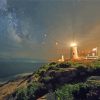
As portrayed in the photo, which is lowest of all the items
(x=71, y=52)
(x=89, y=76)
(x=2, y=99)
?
(x=2, y=99)

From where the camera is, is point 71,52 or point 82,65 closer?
point 82,65

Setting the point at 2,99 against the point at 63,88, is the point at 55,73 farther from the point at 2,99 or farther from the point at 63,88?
the point at 2,99

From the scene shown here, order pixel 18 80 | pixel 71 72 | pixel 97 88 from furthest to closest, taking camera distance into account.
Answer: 1. pixel 18 80
2. pixel 71 72
3. pixel 97 88

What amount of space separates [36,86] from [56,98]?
6.76 m

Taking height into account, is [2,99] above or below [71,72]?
below

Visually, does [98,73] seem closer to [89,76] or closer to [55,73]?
[89,76]

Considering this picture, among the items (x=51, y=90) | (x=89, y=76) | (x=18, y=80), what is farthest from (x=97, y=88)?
(x=18, y=80)

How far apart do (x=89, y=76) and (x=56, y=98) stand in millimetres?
7755

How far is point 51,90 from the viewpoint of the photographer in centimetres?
5494

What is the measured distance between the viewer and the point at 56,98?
169 ft

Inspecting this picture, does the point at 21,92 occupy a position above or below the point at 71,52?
below

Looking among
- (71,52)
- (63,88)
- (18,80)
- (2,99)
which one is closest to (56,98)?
(63,88)

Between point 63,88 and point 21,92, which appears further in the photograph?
point 21,92

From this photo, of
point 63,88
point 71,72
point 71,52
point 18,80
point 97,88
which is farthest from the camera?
point 71,52
